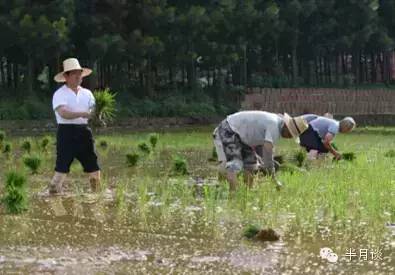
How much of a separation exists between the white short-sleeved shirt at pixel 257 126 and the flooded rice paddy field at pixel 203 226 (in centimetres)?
43

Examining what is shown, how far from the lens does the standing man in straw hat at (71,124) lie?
7465 millimetres

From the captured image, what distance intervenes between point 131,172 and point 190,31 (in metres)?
17.5

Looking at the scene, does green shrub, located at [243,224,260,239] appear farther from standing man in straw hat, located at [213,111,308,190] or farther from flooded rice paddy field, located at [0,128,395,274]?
standing man in straw hat, located at [213,111,308,190]

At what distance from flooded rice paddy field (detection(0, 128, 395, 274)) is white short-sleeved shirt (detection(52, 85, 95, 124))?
0.72m

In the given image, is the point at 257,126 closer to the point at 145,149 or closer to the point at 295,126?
the point at 295,126

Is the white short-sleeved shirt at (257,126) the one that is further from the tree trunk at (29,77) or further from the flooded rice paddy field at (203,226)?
the tree trunk at (29,77)

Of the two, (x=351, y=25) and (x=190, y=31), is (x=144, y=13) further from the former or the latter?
(x=351, y=25)

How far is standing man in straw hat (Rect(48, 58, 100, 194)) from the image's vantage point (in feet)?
24.5

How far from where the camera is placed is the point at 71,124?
7617mm

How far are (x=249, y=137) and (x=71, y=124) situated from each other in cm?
171

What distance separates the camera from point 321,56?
36.2 meters

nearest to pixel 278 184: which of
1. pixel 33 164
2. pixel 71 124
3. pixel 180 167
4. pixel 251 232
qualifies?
pixel 71 124

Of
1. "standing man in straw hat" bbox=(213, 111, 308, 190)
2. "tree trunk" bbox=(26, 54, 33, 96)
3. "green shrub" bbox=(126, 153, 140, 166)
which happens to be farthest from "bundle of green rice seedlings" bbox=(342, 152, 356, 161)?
"tree trunk" bbox=(26, 54, 33, 96)

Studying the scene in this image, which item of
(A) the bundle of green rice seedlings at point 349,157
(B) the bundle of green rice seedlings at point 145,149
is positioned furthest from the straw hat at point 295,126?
(B) the bundle of green rice seedlings at point 145,149
